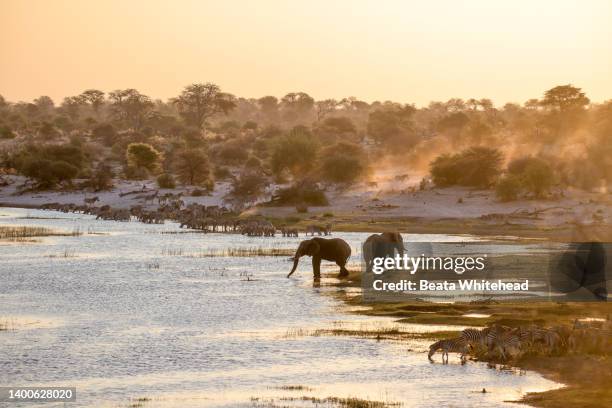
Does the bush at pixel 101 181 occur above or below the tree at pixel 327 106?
below

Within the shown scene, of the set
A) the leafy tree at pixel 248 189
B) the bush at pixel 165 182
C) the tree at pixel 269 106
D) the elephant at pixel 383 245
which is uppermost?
the tree at pixel 269 106

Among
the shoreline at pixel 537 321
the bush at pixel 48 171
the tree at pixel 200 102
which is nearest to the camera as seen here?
the shoreline at pixel 537 321

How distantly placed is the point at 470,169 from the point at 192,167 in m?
26.0

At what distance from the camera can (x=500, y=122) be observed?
122062mm

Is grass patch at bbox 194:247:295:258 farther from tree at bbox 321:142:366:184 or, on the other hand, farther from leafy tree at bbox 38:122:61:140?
leafy tree at bbox 38:122:61:140

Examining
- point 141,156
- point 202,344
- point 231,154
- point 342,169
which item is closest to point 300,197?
point 342,169

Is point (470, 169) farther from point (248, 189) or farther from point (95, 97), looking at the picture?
point (95, 97)

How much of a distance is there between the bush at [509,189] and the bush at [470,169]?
5549 millimetres

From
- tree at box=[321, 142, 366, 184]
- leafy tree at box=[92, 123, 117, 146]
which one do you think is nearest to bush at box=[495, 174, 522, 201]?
tree at box=[321, 142, 366, 184]

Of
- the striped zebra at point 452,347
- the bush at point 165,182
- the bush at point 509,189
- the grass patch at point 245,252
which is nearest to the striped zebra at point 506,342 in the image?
the striped zebra at point 452,347

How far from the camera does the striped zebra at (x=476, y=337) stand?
18.9 metres

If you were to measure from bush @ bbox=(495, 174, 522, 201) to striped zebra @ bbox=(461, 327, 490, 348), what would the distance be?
42.5m

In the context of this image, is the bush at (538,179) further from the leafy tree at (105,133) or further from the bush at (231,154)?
the leafy tree at (105,133)

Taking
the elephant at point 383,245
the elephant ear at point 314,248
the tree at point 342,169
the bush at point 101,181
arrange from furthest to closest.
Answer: the bush at point 101,181
the tree at point 342,169
the elephant at point 383,245
the elephant ear at point 314,248
